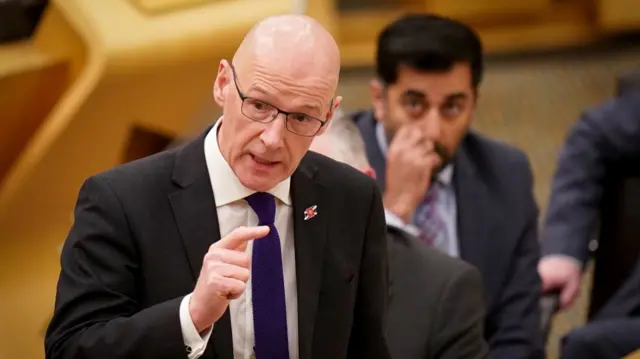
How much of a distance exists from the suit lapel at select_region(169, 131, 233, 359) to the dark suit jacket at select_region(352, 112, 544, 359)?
1028 mm

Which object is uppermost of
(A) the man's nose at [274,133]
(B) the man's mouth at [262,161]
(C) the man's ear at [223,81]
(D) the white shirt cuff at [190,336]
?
(C) the man's ear at [223,81]

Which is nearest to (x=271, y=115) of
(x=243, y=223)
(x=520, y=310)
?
(x=243, y=223)

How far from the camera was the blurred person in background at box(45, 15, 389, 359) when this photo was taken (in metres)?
1.10

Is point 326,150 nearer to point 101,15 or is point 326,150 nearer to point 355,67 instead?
point 101,15

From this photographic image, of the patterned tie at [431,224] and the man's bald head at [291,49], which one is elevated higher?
the man's bald head at [291,49]

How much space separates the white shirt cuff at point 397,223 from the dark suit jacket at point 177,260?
417 millimetres

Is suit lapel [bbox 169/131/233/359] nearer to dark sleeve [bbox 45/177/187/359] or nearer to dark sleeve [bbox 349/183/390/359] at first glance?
dark sleeve [bbox 45/177/187/359]

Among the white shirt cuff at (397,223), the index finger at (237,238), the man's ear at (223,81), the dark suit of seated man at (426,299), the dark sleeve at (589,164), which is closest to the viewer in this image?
the index finger at (237,238)

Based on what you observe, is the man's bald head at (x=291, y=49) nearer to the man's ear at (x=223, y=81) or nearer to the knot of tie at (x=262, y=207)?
the man's ear at (x=223, y=81)

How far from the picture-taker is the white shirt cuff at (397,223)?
178cm

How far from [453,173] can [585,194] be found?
0.38 metres

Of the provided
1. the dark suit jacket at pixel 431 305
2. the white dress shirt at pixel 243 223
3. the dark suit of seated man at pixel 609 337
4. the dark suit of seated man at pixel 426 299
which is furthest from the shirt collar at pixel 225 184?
the dark suit of seated man at pixel 609 337

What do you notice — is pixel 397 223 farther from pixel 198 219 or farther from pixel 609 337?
pixel 198 219

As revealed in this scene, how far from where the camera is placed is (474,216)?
A: 2.20m
